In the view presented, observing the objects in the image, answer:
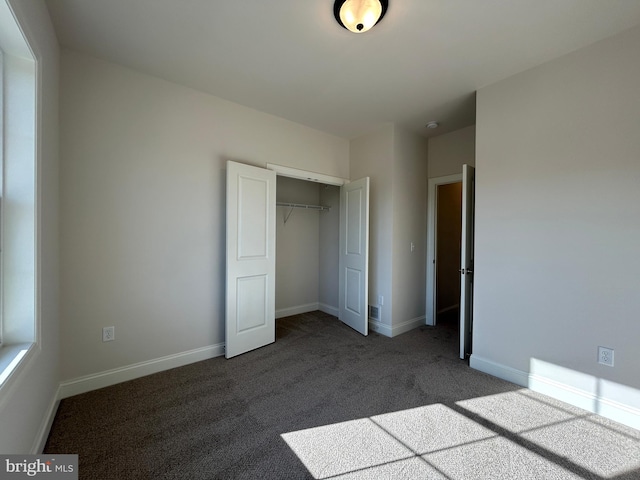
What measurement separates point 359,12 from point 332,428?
2.63 metres

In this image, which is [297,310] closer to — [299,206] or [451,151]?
[299,206]

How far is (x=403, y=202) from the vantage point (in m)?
3.60

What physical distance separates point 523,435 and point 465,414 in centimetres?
33

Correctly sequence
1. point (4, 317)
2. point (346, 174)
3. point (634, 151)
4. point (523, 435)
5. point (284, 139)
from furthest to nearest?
1. point (346, 174)
2. point (284, 139)
3. point (634, 151)
4. point (523, 435)
5. point (4, 317)

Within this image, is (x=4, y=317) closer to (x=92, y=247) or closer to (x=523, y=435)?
(x=92, y=247)

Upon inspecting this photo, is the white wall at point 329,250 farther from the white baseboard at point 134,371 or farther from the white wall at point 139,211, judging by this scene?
the white baseboard at point 134,371

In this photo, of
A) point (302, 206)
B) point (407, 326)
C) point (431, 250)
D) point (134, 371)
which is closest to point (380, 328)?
point (407, 326)

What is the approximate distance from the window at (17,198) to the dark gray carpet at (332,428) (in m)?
0.82

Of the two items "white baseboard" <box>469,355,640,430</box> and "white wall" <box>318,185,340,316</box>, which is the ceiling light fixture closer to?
"white wall" <box>318,185,340,316</box>

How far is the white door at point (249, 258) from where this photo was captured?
2.82 meters

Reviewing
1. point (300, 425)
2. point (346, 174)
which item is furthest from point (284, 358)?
point (346, 174)

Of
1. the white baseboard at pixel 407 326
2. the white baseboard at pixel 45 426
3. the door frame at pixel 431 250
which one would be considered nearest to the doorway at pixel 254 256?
the white baseboard at pixel 407 326

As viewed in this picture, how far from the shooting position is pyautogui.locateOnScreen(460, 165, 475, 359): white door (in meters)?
2.78

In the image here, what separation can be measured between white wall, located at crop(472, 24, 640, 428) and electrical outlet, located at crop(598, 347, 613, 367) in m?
0.03
